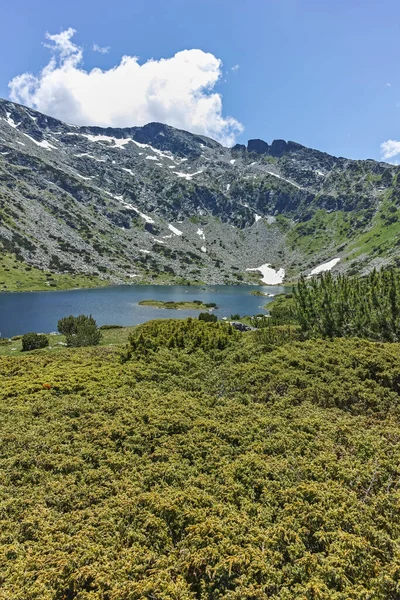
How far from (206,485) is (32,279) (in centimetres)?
17953

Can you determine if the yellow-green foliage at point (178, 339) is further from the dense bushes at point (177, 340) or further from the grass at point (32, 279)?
the grass at point (32, 279)

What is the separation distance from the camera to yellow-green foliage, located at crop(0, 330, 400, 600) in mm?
6023

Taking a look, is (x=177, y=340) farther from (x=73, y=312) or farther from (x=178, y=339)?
(x=73, y=312)

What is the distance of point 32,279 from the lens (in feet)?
543

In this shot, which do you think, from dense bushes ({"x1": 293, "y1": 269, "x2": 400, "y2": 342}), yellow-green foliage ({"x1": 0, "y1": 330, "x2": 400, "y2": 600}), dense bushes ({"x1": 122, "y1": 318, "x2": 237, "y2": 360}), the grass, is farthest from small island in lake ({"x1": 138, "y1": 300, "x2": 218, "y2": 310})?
yellow-green foliage ({"x1": 0, "y1": 330, "x2": 400, "y2": 600})

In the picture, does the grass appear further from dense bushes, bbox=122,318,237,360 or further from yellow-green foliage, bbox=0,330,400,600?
yellow-green foliage, bbox=0,330,400,600

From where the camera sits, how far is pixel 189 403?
1314cm

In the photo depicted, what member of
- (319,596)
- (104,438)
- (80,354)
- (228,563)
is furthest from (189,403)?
(80,354)

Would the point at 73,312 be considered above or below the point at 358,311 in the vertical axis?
below

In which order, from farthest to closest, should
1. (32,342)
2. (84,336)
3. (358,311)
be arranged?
(84,336)
(32,342)
(358,311)

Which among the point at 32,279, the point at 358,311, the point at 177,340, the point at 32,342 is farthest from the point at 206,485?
the point at 32,279

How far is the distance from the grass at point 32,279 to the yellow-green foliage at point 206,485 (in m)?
157

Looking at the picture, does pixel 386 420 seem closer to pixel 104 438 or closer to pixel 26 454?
pixel 104 438

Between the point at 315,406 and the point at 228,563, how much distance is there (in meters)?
8.14
